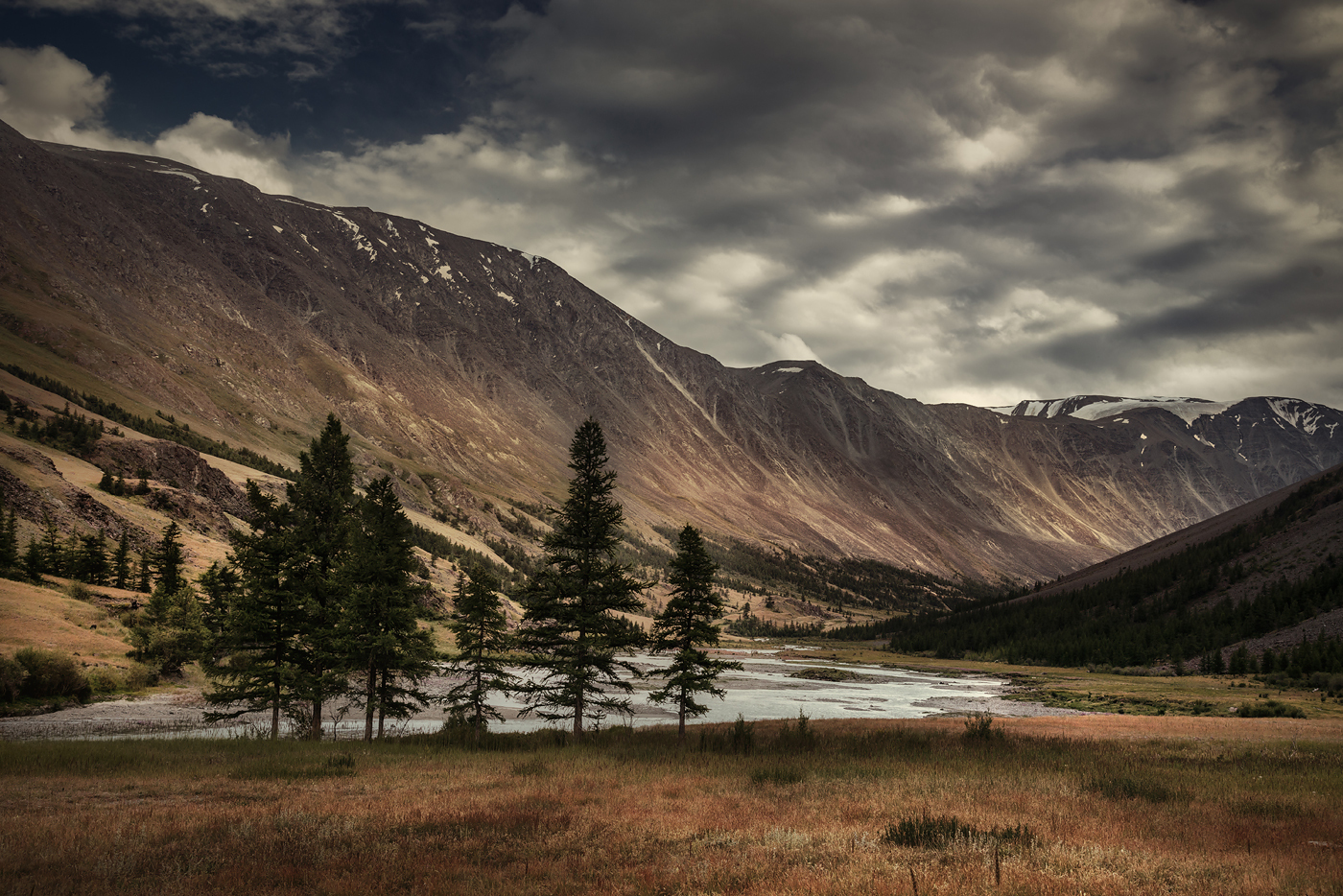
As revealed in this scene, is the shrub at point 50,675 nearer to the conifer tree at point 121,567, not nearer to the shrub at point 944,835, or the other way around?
the conifer tree at point 121,567

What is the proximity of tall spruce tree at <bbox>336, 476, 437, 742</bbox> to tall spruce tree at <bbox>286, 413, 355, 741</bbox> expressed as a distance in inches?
23.1

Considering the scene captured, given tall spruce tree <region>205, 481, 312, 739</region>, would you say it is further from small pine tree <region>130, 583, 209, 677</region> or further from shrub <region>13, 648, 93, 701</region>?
small pine tree <region>130, 583, 209, 677</region>

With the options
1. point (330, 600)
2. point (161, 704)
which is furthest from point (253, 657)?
point (161, 704)

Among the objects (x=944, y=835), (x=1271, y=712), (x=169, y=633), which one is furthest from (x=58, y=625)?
(x=1271, y=712)

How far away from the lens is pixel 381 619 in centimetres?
3366

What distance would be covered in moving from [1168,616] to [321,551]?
135 m

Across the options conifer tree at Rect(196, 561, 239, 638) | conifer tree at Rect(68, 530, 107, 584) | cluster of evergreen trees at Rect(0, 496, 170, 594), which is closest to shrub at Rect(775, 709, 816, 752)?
conifer tree at Rect(196, 561, 239, 638)

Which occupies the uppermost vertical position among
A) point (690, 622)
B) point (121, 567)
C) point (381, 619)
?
point (121, 567)

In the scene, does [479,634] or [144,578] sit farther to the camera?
[144,578]

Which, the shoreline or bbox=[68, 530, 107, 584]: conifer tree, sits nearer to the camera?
the shoreline

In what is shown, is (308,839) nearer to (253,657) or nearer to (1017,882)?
(1017,882)

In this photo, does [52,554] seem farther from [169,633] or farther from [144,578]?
→ [169,633]

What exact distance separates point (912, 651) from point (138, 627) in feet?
488

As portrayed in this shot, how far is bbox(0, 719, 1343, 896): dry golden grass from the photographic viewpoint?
10.1 metres
